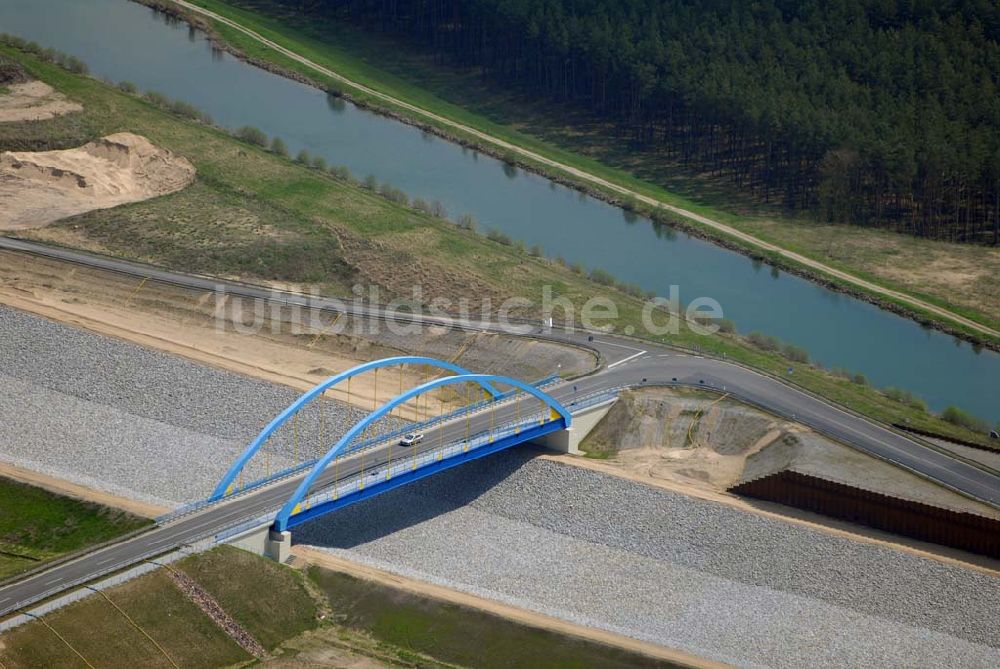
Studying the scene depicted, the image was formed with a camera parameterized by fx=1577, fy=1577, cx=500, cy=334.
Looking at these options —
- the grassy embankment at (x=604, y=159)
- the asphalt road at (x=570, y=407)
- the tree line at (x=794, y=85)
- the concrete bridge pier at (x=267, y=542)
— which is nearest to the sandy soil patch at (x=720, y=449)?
the asphalt road at (x=570, y=407)

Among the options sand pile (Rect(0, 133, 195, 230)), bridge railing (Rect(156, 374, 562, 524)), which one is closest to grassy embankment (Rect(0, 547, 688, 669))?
bridge railing (Rect(156, 374, 562, 524))

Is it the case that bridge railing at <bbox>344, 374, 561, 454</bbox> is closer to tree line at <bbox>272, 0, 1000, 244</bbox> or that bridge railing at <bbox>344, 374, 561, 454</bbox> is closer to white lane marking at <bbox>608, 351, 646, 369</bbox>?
white lane marking at <bbox>608, 351, 646, 369</bbox>

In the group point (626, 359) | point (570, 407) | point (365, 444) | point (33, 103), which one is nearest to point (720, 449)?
Result: point (570, 407)

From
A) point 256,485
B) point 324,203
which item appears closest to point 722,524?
point 256,485

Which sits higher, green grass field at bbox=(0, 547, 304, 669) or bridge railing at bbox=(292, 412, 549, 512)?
bridge railing at bbox=(292, 412, 549, 512)

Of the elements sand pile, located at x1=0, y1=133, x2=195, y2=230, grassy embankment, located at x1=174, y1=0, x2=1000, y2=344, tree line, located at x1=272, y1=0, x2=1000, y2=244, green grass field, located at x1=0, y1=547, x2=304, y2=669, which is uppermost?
tree line, located at x1=272, y1=0, x2=1000, y2=244

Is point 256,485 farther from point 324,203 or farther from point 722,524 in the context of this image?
point 324,203

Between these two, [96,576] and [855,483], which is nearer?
[96,576]
